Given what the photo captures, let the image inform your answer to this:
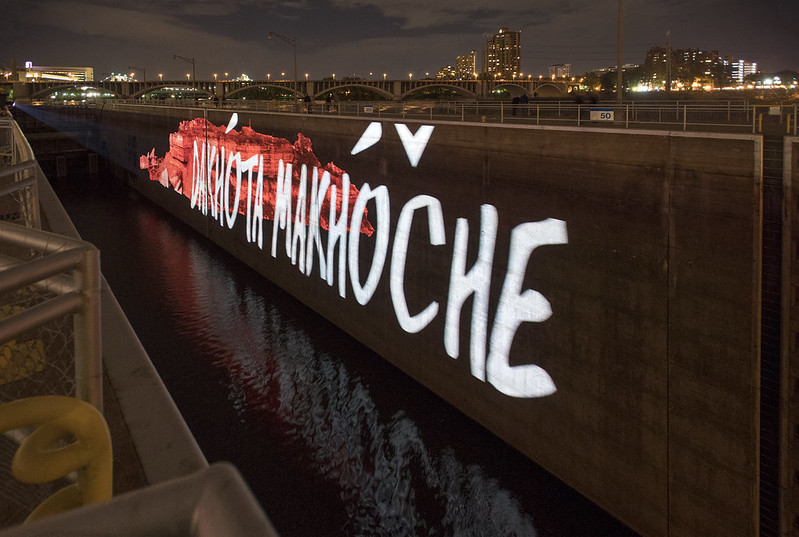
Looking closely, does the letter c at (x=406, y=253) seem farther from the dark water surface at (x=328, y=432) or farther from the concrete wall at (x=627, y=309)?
the dark water surface at (x=328, y=432)

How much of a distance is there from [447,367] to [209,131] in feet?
91.5

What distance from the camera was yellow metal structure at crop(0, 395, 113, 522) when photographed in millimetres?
2238

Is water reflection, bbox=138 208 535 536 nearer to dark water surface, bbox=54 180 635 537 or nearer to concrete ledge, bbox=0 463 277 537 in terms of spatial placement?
dark water surface, bbox=54 180 635 537

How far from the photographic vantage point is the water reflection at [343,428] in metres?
14.8

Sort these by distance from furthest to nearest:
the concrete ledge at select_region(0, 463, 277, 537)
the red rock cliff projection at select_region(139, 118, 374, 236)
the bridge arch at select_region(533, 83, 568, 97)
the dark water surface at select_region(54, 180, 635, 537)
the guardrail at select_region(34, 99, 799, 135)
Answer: the bridge arch at select_region(533, 83, 568, 97)
the red rock cliff projection at select_region(139, 118, 374, 236)
the dark water surface at select_region(54, 180, 635, 537)
the guardrail at select_region(34, 99, 799, 135)
the concrete ledge at select_region(0, 463, 277, 537)

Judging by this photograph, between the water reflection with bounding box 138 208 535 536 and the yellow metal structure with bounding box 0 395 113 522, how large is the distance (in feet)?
42.0

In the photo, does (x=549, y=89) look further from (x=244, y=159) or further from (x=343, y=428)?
(x=343, y=428)

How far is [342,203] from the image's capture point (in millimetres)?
25156

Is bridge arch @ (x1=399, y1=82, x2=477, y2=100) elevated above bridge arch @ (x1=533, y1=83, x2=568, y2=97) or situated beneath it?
elevated above

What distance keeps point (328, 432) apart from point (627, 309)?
875 cm

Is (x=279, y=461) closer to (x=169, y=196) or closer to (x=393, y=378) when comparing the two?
(x=393, y=378)

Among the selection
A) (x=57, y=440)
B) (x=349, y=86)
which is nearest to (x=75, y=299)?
(x=57, y=440)

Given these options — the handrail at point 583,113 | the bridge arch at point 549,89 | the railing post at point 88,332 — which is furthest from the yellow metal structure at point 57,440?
the bridge arch at point 549,89

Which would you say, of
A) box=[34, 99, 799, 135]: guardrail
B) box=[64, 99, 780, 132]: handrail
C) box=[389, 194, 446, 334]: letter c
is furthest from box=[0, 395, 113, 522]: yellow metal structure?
box=[389, 194, 446, 334]: letter c
